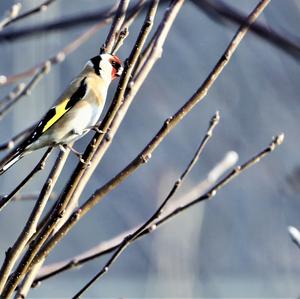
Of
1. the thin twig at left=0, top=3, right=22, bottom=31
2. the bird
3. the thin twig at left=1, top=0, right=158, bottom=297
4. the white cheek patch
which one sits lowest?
the thin twig at left=1, top=0, right=158, bottom=297

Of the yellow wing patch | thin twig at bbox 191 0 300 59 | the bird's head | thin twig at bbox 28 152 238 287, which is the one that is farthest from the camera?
the bird's head

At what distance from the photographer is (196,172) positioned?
21.3ft

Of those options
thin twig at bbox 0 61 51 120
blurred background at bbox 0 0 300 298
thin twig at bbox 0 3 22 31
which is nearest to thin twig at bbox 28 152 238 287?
thin twig at bbox 0 61 51 120

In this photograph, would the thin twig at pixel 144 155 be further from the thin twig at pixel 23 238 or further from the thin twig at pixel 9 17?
the thin twig at pixel 9 17

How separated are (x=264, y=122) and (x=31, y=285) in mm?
5546

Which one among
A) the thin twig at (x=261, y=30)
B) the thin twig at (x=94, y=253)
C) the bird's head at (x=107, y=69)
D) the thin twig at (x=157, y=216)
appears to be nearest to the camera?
the thin twig at (x=261, y=30)

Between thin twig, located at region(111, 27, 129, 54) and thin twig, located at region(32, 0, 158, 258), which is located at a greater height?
thin twig, located at region(111, 27, 129, 54)

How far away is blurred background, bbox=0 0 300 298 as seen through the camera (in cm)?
595

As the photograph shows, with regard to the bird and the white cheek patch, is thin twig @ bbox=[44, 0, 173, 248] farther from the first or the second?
the white cheek patch

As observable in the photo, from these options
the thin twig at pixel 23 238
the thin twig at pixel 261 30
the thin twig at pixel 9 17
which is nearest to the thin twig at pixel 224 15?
the thin twig at pixel 261 30

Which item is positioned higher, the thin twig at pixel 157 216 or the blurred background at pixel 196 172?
the blurred background at pixel 196 172

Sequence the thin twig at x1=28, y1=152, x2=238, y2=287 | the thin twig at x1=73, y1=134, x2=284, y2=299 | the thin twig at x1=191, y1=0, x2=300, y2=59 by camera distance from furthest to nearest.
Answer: the thin twig at x1=28, y1=152, x2=238, y2=287
the thin twig at x1=73, y1=134, x2=284, y2=299
the thin twig at x1=191, y1=0, x2=300, y2=59

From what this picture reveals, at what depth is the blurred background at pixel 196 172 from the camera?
5953 mm

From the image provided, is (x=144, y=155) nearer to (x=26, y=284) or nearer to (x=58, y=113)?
(x=26, y=284)
